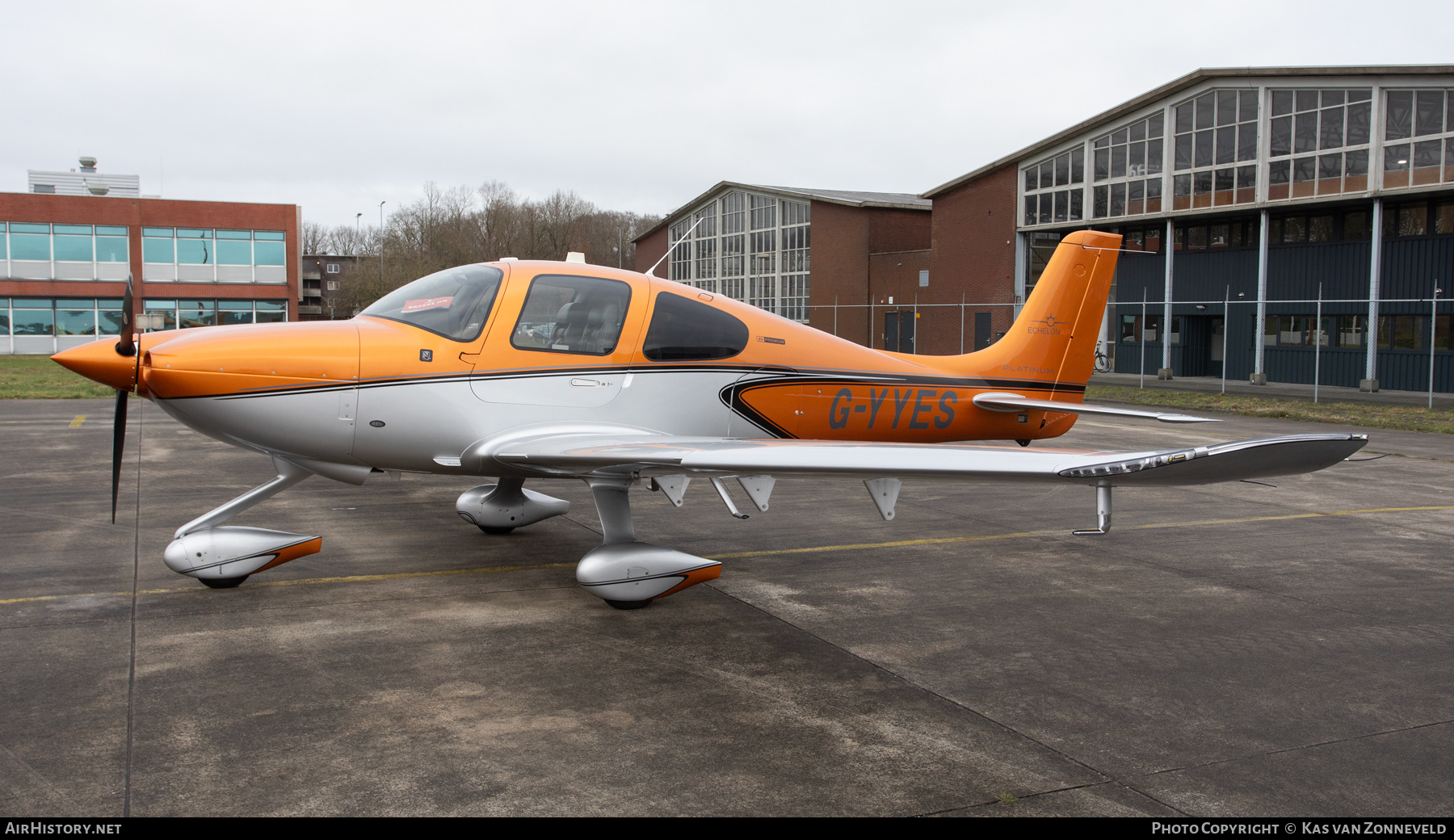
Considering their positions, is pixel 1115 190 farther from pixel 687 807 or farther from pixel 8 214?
pixel 8 214

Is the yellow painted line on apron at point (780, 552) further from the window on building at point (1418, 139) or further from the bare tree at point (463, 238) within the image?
the bare tree at point (463, 238)

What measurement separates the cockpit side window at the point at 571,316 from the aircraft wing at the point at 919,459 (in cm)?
67

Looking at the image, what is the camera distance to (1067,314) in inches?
372

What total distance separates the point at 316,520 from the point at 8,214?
4922 cm

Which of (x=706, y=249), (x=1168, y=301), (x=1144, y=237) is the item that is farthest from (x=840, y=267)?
(x=1168, y=301)

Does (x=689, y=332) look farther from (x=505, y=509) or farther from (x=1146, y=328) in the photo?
(x=1146, y=328)

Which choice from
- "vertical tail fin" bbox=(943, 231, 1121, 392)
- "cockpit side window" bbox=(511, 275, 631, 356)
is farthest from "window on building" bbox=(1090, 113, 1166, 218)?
"cockpit side window" bbox=(511, 275, 631, 356)

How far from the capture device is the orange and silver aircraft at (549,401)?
6047mm

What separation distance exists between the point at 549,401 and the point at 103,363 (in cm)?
272

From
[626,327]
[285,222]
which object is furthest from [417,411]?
[285,222]

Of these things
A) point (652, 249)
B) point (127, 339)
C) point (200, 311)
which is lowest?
point (127, 339)

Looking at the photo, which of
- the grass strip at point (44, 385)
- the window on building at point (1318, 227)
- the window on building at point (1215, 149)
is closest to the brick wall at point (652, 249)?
the grass strip at point (44, 385)

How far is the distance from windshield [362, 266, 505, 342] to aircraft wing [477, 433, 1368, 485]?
0.90 m

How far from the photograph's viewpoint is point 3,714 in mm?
4520
